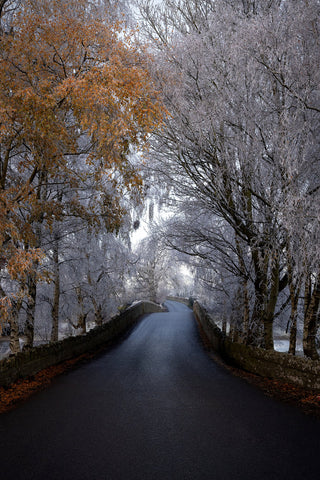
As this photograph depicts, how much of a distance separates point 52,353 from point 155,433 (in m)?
6.00

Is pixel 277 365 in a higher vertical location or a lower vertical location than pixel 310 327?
lower

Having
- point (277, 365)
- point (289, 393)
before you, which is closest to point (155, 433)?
point (289, 393)

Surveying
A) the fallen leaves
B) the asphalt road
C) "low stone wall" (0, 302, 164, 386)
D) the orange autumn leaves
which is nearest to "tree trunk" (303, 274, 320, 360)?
the fallen leaves

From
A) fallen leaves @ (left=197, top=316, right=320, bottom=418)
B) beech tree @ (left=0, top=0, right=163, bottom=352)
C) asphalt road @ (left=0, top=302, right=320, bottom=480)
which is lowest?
asphalt road @ (left=0, top=302, right=320, bottom=480)

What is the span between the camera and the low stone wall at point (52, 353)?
784cm

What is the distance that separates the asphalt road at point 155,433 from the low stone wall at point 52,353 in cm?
80

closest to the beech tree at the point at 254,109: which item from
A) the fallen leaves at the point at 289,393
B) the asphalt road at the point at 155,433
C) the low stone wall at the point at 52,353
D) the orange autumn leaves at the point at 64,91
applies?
the orange autumn leaves at the point at 64,91

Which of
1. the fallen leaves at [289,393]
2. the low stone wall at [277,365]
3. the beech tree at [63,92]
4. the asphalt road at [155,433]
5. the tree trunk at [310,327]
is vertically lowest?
the asphalt road at [155,433]

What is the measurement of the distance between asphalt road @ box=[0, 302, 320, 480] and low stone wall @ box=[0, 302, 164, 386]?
799 millimetres

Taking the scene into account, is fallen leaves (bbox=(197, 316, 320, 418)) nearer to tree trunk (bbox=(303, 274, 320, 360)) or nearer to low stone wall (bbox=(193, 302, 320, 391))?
low stone wall (bbox=(193, 302, 320, 391))

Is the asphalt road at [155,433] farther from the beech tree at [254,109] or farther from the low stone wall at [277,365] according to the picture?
the beech tree at [254,109]

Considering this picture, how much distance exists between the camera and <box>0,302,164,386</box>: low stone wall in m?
7.84

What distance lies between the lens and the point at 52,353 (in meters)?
10.4

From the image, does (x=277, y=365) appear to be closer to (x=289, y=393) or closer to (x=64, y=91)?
(x=289, y=393)
